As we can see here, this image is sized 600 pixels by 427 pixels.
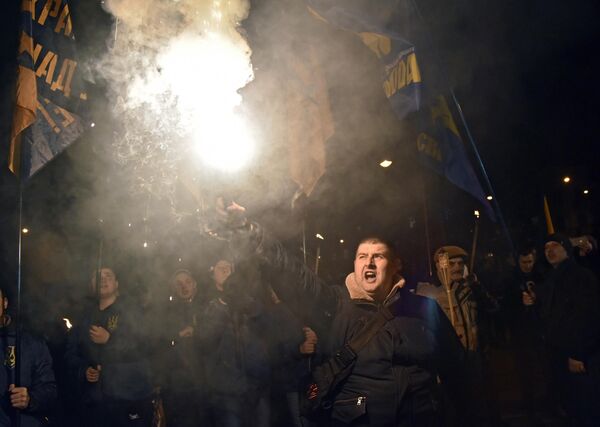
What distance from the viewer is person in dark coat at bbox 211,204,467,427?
2459 mm

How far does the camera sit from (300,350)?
4191 millimetres

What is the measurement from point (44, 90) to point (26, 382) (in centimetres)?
246

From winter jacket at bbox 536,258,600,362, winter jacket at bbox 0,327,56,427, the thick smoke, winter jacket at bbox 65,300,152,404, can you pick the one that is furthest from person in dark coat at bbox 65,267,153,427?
winter jacket at bbox 536,258,600,362

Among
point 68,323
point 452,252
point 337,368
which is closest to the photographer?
point 337,368

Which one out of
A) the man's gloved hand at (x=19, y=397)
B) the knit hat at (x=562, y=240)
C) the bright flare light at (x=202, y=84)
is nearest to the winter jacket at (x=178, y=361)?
the man's gloved hand at (x=19, y=397)

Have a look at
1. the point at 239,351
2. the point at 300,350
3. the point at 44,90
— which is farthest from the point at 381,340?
the point at 44,90

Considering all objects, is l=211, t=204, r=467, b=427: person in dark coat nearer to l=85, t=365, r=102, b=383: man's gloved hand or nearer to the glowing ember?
l=85, t=365, r=102, b=383: man's gloved hand

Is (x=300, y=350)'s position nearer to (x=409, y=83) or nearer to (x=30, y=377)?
(x=30, y=377)

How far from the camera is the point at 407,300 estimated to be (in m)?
2.81

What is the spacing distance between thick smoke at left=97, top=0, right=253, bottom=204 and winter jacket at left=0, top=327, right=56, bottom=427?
6.01 feet

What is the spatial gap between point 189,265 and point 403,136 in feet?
17.4

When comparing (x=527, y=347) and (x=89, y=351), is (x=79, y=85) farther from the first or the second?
(x=527, y=347)

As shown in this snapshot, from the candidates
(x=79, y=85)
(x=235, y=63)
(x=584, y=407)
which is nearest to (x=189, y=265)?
(x=79, y=85)

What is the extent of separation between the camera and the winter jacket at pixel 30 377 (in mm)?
3461
